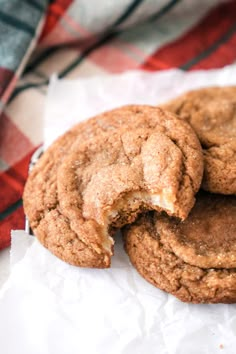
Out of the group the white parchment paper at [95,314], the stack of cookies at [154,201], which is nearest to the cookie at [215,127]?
the stack of cookies at [154,201]

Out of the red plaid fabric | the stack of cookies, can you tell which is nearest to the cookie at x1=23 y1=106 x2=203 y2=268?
the stack of cookies

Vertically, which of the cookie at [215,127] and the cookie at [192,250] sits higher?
the cookie at [215,127]

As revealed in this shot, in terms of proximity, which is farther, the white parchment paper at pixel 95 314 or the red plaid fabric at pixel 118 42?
the red plaid fabric at pixel 118 42

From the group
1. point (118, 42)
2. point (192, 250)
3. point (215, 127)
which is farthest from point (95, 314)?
point (118, 42)

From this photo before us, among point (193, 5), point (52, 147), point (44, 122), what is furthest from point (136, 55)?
point (52, 147)

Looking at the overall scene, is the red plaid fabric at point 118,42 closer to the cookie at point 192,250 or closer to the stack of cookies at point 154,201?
the stack of cookies at point 154,201

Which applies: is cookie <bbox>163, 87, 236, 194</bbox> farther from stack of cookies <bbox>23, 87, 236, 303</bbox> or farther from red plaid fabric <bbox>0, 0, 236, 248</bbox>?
red plaid fabric <bbox>0, 0, 236, 248</bbox>
